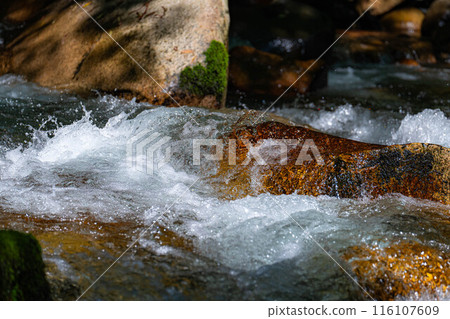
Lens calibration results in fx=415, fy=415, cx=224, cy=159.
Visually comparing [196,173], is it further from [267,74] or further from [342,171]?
[267,74]

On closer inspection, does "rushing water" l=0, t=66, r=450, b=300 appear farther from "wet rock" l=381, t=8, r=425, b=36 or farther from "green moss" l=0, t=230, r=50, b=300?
"wet rock" l=381, t=8, r=425, b=36

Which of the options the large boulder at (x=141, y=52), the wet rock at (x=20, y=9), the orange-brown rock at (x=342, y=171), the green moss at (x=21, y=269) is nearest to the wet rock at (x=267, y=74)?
the large boulder at (x=141, y=52)

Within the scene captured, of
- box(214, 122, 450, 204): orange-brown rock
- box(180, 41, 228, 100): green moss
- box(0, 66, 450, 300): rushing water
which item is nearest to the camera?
box(0, 66, 450, 300): rushing water

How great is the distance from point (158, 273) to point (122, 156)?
1.68m

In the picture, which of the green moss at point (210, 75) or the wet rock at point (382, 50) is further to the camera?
the wet rock at point (382, 50)

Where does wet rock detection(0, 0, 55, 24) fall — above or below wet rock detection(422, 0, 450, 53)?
above

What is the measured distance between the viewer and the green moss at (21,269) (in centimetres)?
173

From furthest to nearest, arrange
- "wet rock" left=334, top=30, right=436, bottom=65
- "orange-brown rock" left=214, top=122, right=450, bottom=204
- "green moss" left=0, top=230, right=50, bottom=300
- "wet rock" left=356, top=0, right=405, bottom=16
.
Answer: 1. "wet rock" left=356, top=0, right=405, bottom=16
2. "wet rock" left=334, top=30, right=436, bottom=65
3. "orange-brown rock" left=214, top=122, right=450, bottom=204
4. "green moss" left=0, top=230, right=50, bottom=300

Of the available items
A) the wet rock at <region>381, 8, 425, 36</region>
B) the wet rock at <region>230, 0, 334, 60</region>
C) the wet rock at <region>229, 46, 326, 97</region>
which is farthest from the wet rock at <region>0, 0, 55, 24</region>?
the wet rock at <region>381, 8, 425, 36</region>

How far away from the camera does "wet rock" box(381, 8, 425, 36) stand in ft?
36.3

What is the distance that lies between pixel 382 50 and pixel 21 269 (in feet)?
31.1

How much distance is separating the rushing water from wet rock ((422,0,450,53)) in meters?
6.84

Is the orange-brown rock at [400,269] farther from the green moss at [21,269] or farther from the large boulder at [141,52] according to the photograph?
the large boulder at [141,52]

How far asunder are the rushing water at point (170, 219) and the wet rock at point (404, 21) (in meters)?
7.68
